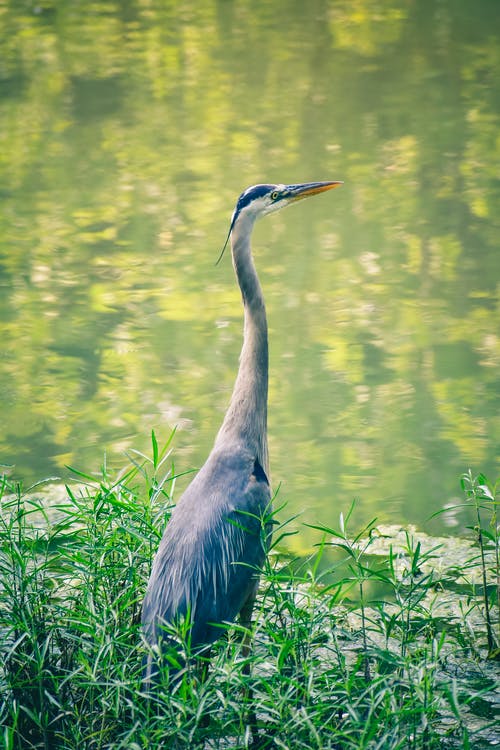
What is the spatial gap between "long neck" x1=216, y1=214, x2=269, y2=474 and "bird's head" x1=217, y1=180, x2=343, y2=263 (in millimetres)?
39

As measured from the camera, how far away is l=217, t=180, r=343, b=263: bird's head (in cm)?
379

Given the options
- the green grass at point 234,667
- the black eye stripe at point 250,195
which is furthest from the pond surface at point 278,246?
the black eye stripe at point 250,195

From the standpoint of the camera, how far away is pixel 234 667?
9.23 ft

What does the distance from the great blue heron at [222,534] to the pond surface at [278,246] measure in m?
1.35

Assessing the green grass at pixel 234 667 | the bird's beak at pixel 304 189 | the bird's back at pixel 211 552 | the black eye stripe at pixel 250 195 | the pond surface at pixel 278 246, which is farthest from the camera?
the pond surface at pixel 278 246

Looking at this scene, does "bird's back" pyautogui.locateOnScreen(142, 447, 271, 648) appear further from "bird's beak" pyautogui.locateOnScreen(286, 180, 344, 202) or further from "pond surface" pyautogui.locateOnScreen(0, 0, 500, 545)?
"pond surface" pyautogui.locateOnScreen(0, 0, 500, 545)

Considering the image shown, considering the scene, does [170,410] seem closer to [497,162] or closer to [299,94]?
[497,162]

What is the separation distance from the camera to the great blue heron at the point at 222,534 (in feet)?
10.4

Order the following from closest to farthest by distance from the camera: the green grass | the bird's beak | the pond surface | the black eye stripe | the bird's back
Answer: the green grass → the bird's back → the black eye stripe → the bird's beak → the pond surface

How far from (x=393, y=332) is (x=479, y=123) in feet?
12.6

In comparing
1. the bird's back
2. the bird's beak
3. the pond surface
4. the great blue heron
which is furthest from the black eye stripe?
the pond surface

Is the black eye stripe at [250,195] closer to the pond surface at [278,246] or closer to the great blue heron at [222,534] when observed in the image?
the great blue heron at [222,534]

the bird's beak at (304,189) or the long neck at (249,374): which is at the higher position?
the bird's beak at (304,189)

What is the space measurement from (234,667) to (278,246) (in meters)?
5.31
